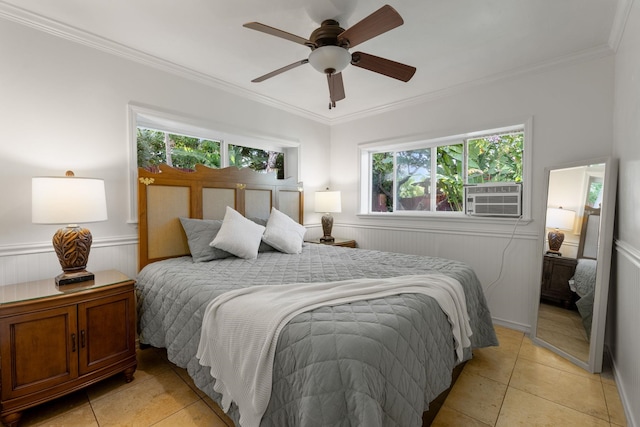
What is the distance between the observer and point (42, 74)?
2105 millimetres

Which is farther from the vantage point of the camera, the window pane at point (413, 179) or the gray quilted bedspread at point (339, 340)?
the window pane at point (413, 179)

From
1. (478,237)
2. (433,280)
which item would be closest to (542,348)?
(478,237)

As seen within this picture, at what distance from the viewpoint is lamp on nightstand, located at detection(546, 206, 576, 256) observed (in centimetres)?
248

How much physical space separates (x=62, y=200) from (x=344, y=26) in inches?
84.4

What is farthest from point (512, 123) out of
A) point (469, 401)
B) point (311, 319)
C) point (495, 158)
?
point (311, 319)

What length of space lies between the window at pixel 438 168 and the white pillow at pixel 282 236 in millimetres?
1421

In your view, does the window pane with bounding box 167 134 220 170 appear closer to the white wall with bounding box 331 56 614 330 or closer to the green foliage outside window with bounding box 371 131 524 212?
the white wall with bounding box 331 56 614 330

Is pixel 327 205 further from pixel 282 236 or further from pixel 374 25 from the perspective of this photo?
pixel 374 25

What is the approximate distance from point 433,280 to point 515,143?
2154 mm

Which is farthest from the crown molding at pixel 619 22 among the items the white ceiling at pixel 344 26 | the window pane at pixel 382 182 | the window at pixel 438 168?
the window pane at pixel 382 182

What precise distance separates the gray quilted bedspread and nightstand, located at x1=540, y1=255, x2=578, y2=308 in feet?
2.64

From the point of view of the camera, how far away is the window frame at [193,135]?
8.27ft

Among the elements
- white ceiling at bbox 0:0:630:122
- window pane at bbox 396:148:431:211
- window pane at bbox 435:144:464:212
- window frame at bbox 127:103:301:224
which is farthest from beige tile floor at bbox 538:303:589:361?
window frame at bbox 127:103:301:224

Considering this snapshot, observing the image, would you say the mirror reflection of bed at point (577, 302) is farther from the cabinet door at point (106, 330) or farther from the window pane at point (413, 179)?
the cabinet door at point (106, 330)
